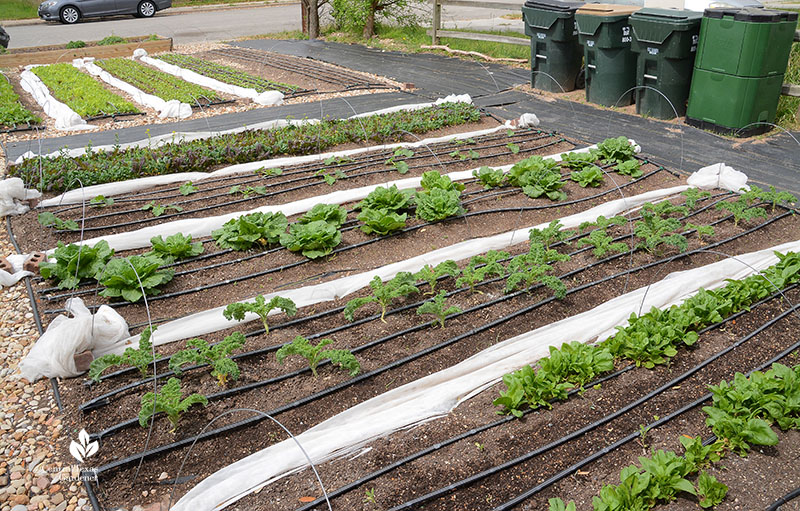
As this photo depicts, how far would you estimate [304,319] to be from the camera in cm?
449

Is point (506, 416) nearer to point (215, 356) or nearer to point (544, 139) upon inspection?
point (215, 356)

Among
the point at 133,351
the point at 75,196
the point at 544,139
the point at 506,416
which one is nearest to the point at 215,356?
the point at 133,351

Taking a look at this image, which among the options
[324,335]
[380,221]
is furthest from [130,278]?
[380,221]

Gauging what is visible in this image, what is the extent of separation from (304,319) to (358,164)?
3109mm

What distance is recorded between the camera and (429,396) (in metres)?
3.65

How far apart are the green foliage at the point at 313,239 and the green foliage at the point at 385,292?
0.86 m

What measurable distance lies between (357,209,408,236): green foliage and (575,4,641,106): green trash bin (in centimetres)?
500

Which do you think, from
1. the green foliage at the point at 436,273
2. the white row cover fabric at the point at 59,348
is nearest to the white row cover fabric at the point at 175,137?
the white row cover fabric at the point at 59,348

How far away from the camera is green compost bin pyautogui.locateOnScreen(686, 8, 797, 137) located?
7395 millimetres

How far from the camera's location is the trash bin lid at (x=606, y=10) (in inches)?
345

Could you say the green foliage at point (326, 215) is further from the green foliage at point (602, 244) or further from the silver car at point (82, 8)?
the silver car at point (82, 8)

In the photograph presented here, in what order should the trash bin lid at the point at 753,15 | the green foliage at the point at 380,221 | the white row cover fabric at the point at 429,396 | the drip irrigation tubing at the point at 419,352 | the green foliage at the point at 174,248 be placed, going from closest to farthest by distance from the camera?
the white row cover fabric at the point at 429,396 → the drip irrigation tubing at the point at 419,352 → the green foliage at the point at 174,248 → the green foliage at the point at 380,221 → the trash bin lid at the point at 753,15

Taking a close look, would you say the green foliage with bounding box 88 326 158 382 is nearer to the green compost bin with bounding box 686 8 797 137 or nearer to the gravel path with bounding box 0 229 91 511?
the gravel path with bounding box 0 229 91 511

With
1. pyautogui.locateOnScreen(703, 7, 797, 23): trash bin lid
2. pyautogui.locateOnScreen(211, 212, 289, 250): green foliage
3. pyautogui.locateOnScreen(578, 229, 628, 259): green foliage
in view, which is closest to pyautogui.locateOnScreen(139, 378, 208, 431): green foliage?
pyautogui.locateOnScreen(211, 212, 289, 250): green foliage
